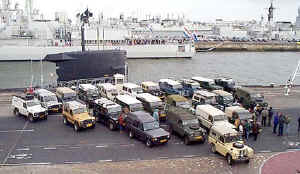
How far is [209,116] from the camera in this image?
14.1 metres

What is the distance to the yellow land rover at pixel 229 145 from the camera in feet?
35.1

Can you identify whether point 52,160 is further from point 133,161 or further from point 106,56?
point 106,56

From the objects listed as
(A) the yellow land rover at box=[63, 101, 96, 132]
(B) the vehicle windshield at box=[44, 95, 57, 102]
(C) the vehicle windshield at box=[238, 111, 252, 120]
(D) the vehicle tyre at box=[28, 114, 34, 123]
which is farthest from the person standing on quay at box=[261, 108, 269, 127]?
(D) the vehicle tyre at box=[28, 114, 34, 123]

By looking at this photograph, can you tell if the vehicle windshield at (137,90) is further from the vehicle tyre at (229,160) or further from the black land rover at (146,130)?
the vehicle tyre at (229,160)

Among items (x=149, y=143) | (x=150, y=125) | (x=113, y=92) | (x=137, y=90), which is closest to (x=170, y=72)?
(x=137, y=90)

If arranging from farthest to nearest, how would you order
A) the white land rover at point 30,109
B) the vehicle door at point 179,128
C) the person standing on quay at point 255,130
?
the white land rover at point 30,109
the person standing on quay at point 255,130
the vehicle door at point 179,128

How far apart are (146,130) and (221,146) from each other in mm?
3191

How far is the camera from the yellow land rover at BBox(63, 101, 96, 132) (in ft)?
46.1

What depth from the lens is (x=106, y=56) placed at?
2319 cm

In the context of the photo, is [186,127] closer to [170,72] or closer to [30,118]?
[30,118]

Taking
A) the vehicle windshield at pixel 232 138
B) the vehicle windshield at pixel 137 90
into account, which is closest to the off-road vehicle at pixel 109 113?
the vehicle windshield at pixel 137 90

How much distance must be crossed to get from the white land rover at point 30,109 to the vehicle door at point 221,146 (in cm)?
925

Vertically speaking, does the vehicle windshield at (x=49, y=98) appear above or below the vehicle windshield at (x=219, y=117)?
above

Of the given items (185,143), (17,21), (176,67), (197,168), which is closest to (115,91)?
(185,143)
